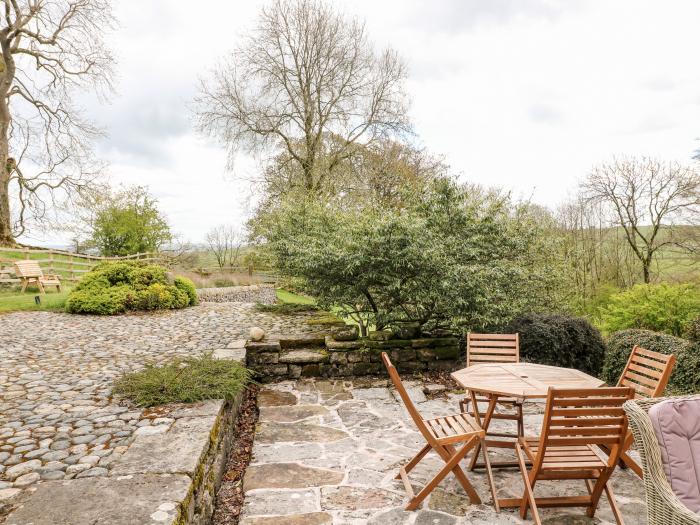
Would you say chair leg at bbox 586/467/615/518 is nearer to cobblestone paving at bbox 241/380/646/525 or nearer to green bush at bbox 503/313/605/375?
cobblestone paving at bbox 241/380/646/525

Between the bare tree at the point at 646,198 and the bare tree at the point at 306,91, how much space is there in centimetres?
859

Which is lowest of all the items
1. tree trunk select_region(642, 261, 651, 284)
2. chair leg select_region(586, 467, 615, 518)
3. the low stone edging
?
chair leg select_region(586, 467, 615, 518)

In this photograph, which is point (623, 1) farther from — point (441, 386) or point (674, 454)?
point (674, 454)

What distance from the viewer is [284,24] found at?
17.4 m

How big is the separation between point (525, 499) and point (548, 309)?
632 centimetres

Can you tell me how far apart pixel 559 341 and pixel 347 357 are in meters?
3.33

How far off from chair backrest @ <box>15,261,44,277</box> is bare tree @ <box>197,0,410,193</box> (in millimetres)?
8364

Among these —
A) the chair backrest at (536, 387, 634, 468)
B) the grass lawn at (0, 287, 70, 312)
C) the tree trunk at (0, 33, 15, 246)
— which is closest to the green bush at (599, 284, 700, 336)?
the chair backrest at (536, 387, 634, 468)

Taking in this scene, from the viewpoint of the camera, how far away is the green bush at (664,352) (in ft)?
17.6

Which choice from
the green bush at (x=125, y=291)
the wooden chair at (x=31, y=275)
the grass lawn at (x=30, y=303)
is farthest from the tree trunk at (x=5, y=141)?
the green bush at (x=125, y=291)

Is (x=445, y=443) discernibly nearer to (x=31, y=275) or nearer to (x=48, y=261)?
(x=31, y=275)

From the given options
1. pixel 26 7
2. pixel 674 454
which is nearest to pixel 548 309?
pixel 674 454

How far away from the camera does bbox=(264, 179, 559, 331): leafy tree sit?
247 inches

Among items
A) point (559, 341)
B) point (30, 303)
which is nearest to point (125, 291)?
point (30, 303)
